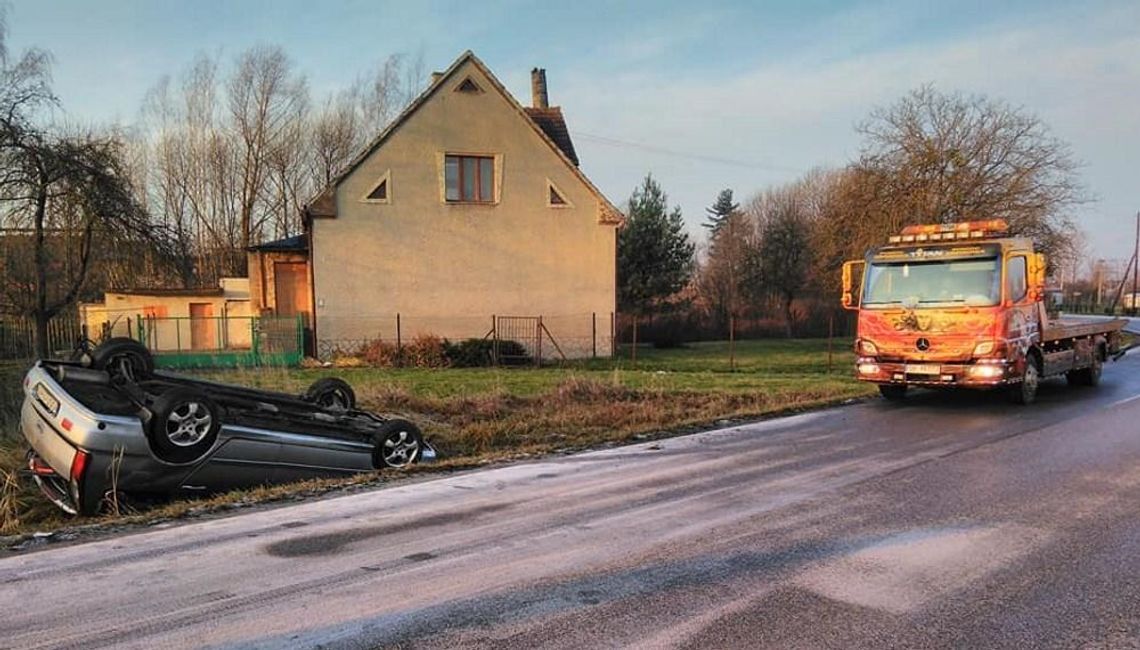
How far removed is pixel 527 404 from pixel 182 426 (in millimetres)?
6816

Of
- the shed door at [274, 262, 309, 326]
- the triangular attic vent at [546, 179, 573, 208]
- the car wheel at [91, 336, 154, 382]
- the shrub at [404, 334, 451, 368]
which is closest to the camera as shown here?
the car wheel at [91, 336, 154, 382]

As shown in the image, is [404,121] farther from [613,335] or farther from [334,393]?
[334,393]

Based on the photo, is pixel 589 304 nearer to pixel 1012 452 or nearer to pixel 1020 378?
pixel 1020 378

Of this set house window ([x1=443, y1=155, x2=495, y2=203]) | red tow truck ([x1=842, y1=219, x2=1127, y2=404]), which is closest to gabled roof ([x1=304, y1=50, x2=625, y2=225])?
house window ([x1=443, y1=155, x2=495, y2=203])

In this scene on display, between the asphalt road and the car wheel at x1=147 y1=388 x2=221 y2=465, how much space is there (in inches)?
41.8

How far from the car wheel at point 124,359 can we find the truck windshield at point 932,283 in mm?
10825

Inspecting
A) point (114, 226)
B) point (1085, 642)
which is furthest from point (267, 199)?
point (1085, 642)

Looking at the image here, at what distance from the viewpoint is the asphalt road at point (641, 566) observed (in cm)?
367

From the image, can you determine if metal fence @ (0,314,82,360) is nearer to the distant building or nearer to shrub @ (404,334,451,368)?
the distant building

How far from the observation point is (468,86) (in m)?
25.6

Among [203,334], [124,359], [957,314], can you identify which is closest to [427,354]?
[203,334]

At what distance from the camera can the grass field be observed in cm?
784

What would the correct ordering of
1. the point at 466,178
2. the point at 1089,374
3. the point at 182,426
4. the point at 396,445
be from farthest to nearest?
the point at 466,178 → the point at 1089,374 → the point at 396,445 → the point at 182,426

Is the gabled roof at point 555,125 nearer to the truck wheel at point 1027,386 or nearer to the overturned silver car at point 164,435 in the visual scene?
the truck wheel at point 1027,386
